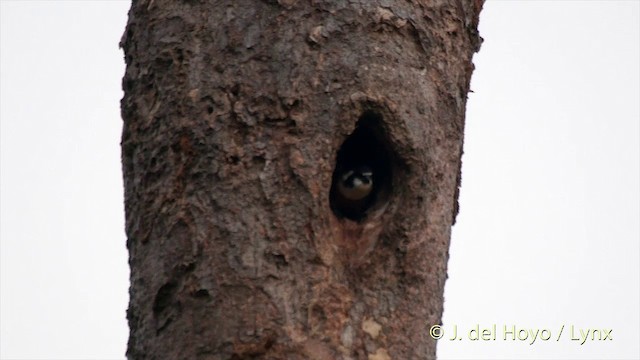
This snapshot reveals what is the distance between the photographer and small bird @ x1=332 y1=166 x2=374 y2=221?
3.36 meters

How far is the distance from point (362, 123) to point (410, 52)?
22 cm

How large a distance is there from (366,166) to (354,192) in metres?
0.07

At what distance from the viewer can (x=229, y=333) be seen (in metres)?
3.09

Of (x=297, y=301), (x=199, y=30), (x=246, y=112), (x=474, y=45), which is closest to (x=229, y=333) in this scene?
(x=297, y=301)

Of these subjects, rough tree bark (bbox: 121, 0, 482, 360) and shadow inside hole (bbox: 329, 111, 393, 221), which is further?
shadow inside hole (bbox: 329, 111, 393, 221)

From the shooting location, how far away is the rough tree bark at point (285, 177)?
→ 3137 millimetres

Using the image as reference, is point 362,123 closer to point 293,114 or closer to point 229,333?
point 293,114

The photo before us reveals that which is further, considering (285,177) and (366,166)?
(366,166)

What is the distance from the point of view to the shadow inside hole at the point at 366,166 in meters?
3.33

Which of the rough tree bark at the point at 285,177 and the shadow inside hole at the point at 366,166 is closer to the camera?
the rough tree bark at the point at 285,177

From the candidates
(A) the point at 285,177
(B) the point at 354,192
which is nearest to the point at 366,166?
(B) the point at 354,192

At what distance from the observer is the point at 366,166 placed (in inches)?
134

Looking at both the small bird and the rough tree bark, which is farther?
the small bird

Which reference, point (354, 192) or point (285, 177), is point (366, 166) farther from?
point (285, 177)
